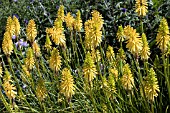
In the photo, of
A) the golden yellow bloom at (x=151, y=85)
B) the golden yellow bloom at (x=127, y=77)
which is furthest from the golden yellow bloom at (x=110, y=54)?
the golden yellow bloom at (x=151, y=85)

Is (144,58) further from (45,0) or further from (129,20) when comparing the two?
(45,0)

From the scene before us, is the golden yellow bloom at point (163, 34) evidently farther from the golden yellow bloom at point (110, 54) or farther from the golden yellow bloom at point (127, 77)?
the golden yellow bloom at point (110, 54)

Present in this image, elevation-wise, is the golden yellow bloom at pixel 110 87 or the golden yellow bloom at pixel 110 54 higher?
the golden yellow bloom at pixel 110 54

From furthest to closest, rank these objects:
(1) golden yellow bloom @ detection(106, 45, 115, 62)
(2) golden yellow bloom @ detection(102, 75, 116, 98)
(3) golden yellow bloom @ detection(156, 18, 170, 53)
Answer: (1) golden yellow bloom @ detection(106, 45, 115, 62) → (2) golden yellow bloom @ detection(102, 75, 116, 98) → (3) golden yellow bloom @ detection(156, 18, 170, 53)

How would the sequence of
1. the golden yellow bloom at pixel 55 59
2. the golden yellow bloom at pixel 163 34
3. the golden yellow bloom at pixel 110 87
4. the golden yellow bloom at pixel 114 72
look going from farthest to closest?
the golden yellow bloom at pixel 114 72 → the golden yellow bloom at pixel 110 87 → the golden yellow bloom at pixel 55 59 → the golden yellow bloom at pixel 163 34

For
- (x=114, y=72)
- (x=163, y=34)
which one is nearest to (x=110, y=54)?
(x=114, y=72)

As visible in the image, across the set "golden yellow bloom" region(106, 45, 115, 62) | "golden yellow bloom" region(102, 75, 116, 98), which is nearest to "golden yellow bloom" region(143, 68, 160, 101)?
"golden yellow bloom" region(102, 75, 116, 98)

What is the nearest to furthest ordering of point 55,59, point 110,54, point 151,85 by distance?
point 151,85 < point 55,59 < point 110,54

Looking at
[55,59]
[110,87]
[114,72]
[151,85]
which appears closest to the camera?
[151,85]

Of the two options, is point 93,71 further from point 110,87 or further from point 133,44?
point 110,87

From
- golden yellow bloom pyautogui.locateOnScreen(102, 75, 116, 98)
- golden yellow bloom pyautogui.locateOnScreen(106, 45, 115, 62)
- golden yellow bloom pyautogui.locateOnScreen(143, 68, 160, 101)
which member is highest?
golden yellow bloom pyautogui.locateOnScreen(106, 45, 115, 62)

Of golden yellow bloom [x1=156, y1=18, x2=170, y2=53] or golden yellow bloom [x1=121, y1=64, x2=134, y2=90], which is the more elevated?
golden yellow bloom [x1=156, y1=18, x2=170, y2=53]

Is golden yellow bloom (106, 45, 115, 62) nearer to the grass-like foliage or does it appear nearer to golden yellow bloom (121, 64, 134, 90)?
the grass-like foliage

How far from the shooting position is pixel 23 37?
221 inches
